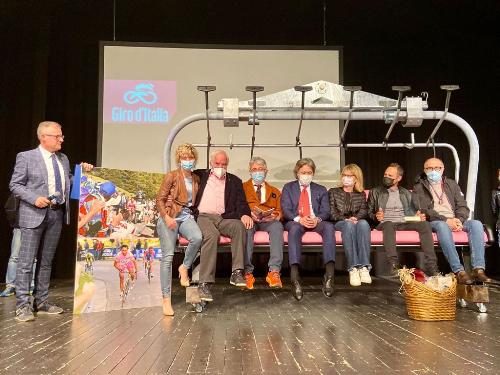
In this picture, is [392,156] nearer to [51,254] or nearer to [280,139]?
[280,139]

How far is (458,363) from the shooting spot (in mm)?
2057

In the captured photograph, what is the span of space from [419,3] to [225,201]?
14.5ft

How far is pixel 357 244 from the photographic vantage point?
3.75 metres

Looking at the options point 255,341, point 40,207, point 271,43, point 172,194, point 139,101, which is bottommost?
point 255,341

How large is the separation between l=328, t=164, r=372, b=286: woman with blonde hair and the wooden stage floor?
1.02 ft

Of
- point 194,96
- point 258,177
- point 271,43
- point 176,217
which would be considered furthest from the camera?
point 271,43

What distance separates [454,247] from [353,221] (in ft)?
2.62

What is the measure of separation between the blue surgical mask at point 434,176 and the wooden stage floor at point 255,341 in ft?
3.68

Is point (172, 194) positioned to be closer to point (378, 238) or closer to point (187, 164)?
point (187, 164)

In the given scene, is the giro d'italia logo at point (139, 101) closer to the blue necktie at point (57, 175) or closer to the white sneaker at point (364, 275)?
the blue necktie at point (57, 175)

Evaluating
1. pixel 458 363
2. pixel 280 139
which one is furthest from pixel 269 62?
pixel 458 363

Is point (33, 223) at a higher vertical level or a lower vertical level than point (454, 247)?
higher

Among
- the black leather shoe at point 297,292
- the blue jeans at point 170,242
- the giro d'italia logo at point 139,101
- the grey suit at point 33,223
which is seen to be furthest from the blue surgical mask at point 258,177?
the giro d'italia logo at point 139,101

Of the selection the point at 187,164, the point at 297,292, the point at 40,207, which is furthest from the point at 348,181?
the point at 40,207
